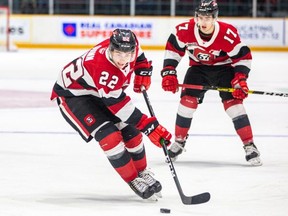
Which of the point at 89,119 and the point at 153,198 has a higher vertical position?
the point at 89,119

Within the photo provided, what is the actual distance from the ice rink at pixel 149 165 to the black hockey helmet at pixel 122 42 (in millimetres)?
725

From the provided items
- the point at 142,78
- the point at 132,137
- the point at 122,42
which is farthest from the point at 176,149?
the point at 122,42

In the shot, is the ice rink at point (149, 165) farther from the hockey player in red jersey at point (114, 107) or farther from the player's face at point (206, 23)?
the player's face at point (206, 23)

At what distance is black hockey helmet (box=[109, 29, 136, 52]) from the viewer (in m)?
4.07

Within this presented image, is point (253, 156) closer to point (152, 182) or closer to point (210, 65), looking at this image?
point (210, 65)

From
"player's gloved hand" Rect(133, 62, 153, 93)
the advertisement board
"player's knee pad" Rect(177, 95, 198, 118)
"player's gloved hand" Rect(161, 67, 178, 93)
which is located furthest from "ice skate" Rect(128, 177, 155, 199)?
the advertisement board

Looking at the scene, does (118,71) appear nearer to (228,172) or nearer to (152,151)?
(228,172)

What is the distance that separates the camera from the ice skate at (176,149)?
17.9ft

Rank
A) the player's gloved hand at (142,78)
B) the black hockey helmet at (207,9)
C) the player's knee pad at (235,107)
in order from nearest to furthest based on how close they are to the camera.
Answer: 1. the player's gloved hand at (142,78)
2. the black hockey helmet at (207,9)
3. the player's knee pad at (235,107)

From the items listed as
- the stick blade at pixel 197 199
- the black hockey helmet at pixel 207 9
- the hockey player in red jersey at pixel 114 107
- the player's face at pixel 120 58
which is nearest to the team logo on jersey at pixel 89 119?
the hockey player in red jersey at pixel 114 107

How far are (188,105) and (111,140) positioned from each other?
1339 mm

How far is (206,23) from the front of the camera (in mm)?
5215

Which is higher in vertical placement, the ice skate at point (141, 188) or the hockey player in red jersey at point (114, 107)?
the hockey player in red jersey at point (114, 107)

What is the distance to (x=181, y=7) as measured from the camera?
1670 centimetres
